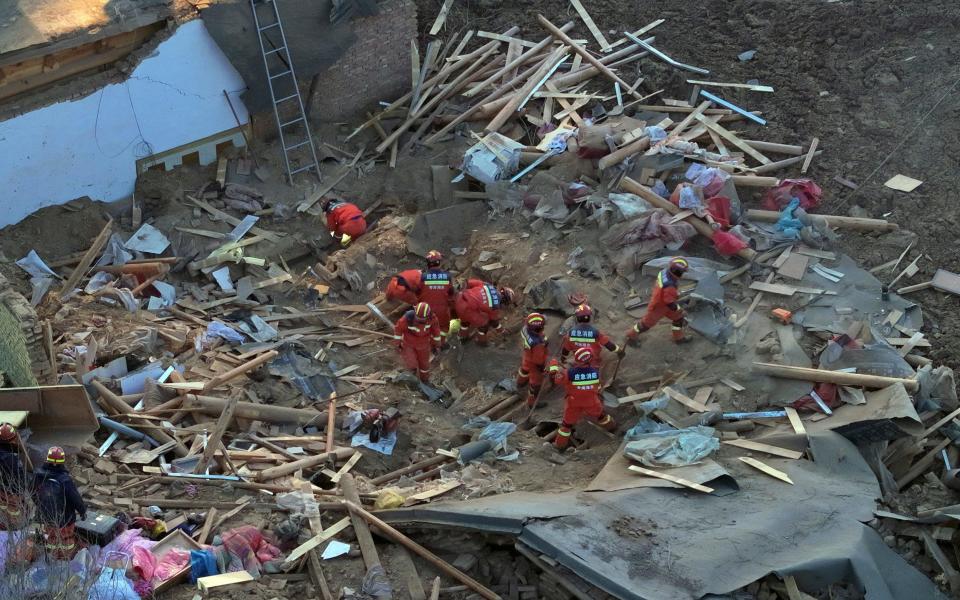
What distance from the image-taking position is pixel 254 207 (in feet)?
55.1

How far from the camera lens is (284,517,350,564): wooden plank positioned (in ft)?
32.2

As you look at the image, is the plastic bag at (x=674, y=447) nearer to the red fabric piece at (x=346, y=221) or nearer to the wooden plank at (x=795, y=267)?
the wooden plank at (x=795, y=267)

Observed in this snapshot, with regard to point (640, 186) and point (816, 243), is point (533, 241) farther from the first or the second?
point (816, 243)

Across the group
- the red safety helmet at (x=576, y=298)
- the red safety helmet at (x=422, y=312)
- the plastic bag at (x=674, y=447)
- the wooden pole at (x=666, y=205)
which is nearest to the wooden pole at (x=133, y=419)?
the red safety helmet at (x=422, y=312)

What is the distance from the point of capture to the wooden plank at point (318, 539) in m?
9.83

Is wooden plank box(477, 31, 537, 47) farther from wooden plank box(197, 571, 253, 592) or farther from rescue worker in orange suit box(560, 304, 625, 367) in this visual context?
wooden plank box(197, 571, 253, 592)

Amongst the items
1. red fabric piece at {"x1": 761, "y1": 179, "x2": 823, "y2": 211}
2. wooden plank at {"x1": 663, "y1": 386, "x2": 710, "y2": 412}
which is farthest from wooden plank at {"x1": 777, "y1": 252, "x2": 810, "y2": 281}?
wooden plank at {"x1": 663, "y1": 386, "x2": 710, "y2": 412}

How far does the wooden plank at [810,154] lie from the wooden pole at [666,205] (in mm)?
2278

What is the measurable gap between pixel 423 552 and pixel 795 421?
4.69m

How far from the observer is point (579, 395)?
12.1m

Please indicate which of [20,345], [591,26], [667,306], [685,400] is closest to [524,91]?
[591,26]

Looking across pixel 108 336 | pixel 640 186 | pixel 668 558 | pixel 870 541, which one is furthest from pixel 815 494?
pixel 108 336

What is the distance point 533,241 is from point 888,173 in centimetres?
562

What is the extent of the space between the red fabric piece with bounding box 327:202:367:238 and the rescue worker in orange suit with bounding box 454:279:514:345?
8.84 feet
